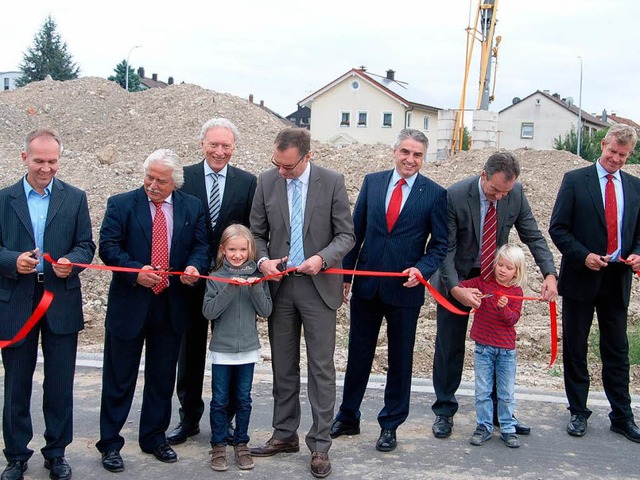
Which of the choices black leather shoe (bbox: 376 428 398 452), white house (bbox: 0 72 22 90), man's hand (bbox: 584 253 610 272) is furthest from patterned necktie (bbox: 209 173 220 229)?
white house (bbox: 0 72 22 90)

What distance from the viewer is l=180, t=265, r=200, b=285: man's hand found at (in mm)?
5344

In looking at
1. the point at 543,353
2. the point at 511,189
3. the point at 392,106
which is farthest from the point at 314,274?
the point at 392,106

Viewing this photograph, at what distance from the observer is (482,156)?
1978 cm

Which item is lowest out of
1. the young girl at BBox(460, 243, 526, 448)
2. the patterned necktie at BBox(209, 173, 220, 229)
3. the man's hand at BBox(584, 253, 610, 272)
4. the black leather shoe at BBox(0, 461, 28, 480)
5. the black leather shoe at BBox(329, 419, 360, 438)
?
the black leather shoe at BBox(0, 461, 28, 480)

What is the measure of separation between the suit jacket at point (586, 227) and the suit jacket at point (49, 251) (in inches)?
141

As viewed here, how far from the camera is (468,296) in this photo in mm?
5926

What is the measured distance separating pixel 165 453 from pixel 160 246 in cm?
142

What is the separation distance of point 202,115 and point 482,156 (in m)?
8.60

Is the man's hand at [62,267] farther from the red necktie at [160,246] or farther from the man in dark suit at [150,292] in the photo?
the red necktie at [160,246]

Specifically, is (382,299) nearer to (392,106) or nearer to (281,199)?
(281,199)

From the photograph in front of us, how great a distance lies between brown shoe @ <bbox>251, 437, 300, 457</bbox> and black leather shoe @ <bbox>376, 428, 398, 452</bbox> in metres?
0.60

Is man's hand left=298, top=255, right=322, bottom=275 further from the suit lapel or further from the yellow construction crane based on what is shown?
the yellow construction crane

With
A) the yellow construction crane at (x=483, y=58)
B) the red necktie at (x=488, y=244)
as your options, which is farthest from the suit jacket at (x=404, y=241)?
the yellow construction crane at (x=483, y=58)

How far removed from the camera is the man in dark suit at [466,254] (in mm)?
6055
